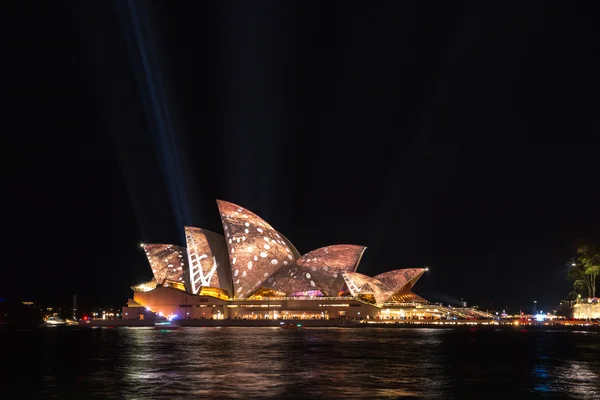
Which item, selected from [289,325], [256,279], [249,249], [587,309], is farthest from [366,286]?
[587,309]

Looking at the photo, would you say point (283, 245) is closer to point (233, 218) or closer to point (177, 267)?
point (233, 218)

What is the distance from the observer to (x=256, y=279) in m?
100

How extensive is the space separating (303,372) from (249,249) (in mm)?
63622

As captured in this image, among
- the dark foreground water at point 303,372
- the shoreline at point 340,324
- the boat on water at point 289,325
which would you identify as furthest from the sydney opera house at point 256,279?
the dark foreground water at point 303,372

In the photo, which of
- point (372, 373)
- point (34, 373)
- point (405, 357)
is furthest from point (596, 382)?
point (34, 373)

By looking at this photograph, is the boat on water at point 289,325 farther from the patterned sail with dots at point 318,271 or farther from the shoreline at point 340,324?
the patterned sail with dots at point 318,271

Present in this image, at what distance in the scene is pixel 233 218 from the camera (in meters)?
97.6

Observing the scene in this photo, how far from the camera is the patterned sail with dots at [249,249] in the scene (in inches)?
3819

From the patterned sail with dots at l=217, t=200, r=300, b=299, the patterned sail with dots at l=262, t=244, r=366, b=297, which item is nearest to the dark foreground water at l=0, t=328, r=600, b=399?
the patterned sail with dots at l=217, t=200, r=300, b=299

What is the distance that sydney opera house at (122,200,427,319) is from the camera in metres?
99.0

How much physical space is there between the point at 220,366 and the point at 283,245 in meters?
65.3

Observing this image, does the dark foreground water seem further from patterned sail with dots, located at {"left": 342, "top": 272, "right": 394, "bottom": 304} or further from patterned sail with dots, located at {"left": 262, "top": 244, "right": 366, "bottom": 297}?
patterned sail with dots, located at {"left": 342, "top": 272, "right": 394, "bottom": 304}

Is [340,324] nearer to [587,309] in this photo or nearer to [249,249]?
[249,249]

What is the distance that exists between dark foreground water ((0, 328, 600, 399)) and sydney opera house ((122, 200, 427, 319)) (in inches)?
1772
